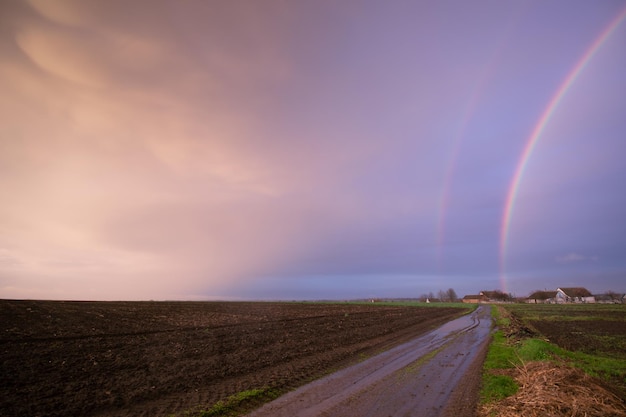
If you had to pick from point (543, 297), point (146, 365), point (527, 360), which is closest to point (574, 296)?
point (543, 297)

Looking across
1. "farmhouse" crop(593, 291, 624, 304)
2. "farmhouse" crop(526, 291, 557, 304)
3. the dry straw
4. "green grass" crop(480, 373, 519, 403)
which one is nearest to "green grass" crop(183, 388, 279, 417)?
the dry straw

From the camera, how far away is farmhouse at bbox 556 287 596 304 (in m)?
174

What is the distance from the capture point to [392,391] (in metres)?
11.6

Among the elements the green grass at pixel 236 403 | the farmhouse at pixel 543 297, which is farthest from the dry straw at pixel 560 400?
the farmhouse at pixel 543 297

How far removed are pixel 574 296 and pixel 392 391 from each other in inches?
8436

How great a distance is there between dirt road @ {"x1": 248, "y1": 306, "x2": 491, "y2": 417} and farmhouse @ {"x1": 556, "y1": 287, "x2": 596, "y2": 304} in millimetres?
199409

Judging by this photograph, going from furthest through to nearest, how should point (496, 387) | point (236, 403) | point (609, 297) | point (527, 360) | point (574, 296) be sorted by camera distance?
point (609, 297)
point (574, 296)
point (527, 360)
point (496, 387)
point (236, 403)

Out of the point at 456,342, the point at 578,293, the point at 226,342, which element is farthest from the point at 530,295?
the point at 226,342

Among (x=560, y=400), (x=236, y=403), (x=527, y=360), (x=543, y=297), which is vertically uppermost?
(x=543, y=297)

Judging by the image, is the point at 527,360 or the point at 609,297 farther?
the point at 609,297

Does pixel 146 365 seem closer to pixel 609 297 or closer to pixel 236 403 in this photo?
pixel 236 403

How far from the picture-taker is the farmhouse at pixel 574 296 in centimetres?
17400

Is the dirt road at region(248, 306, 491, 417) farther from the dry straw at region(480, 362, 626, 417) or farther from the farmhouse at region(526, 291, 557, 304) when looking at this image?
the farmhouse at region(526, 291, 557, 304)

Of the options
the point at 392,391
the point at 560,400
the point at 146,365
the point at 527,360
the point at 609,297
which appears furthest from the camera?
the point at 609,297
